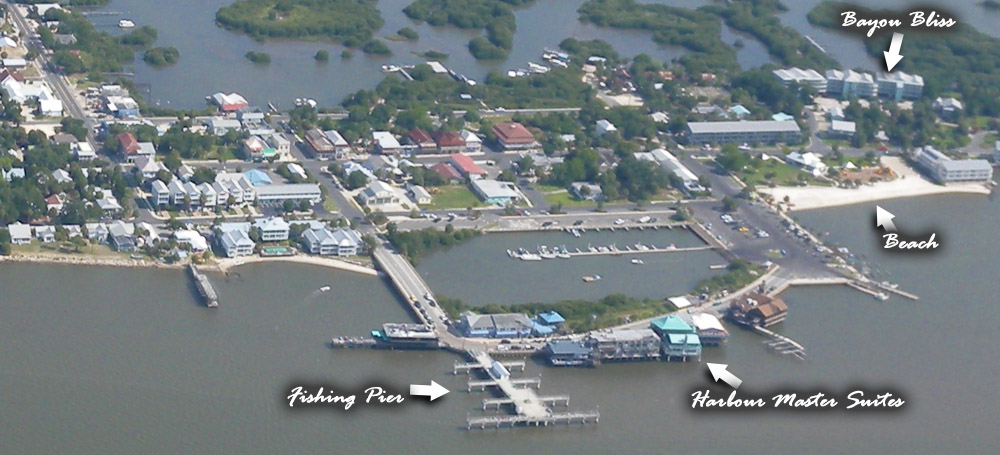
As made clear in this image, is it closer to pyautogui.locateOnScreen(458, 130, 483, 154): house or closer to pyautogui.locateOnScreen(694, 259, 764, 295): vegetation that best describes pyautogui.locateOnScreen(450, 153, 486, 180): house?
pyautogui.locateOnScreen(458, 130, 483, 154): house

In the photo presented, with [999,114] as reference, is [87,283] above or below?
above

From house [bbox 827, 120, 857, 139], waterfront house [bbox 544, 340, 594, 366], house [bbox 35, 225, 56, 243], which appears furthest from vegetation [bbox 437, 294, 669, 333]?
house [bbox 827, 120, 857, 139]

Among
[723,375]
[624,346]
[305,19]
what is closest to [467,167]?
[624,346]

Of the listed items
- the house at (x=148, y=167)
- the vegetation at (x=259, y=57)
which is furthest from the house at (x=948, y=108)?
the house at (x=148, y=167)

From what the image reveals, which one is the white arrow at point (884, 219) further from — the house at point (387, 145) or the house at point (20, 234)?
the house at point (20, 234)

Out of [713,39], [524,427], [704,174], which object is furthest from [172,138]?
[713,39]

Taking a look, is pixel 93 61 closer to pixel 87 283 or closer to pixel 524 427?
pixel 87 283
